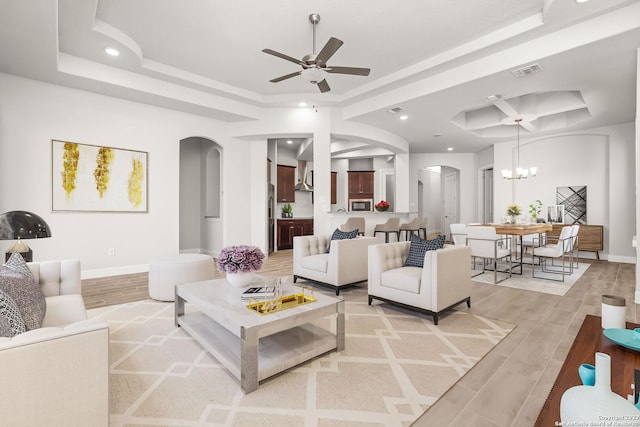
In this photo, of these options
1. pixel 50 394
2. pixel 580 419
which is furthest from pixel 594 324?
pixel 50 394

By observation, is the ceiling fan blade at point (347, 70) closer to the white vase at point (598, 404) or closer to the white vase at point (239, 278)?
the white vase at point (239, 278)

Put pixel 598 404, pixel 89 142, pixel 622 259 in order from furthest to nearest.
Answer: pixel 622 259 < pixel 89 142 < pixel 598 404

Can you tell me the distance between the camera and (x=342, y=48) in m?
4.36

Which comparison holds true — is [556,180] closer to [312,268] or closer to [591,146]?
[591,146]

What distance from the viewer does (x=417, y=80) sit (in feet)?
16.7

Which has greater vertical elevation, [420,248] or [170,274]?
[420,248]

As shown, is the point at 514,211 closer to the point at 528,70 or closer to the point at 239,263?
the point at 528,70

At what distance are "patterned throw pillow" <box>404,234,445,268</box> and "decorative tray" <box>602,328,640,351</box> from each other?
1.80 metres

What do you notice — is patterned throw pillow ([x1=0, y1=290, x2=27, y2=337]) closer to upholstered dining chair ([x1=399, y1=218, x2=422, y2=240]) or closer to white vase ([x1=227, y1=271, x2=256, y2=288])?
white vase ([x1=227, y1=271, x2=256, y2=288])

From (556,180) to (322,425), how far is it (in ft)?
27.4

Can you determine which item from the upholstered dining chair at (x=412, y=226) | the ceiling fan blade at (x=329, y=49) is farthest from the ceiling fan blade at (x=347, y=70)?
the upholstered dining chair at (x=412, y=226)

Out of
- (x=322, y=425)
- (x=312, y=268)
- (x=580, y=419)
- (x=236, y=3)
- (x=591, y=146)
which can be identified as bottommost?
(x=322, y=425)

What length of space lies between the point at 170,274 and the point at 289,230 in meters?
5.29

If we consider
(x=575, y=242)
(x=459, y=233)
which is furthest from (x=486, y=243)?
(x=575, y=242)
